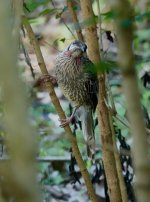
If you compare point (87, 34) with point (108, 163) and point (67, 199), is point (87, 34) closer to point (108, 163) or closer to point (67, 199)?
point (108, 163)

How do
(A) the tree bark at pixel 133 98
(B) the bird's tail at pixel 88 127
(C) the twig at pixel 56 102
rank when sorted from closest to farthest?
(A) the tree bark at pixel 133 98 → (C) the twig at pixel 56 102 → (B) the bird's tail at pixel 88 127

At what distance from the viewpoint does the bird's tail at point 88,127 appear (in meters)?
3.03

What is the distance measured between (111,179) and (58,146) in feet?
7.94

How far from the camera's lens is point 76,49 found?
3.26 m

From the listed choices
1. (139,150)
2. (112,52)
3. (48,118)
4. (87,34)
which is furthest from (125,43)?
(112,52)

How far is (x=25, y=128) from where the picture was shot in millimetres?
790

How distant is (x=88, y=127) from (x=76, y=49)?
0.42 metres

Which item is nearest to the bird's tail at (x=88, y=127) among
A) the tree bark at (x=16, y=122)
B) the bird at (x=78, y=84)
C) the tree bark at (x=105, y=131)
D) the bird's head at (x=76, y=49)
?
the bird at (x=78, y=84)

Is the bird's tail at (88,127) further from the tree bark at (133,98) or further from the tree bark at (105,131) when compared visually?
the tree bark at (133,98)

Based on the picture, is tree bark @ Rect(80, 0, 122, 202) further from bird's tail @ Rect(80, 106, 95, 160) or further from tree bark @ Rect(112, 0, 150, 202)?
tree bark @ Rect(112, 0, 150, 202)

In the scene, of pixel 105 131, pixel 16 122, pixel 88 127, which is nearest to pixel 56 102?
pixel 105 131

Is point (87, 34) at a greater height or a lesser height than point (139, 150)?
greater

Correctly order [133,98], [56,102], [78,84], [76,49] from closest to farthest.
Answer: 1. [133,98]
2. [56,102]
3. [76,49]
4. [78,84]

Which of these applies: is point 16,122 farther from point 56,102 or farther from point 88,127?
point 88,127
